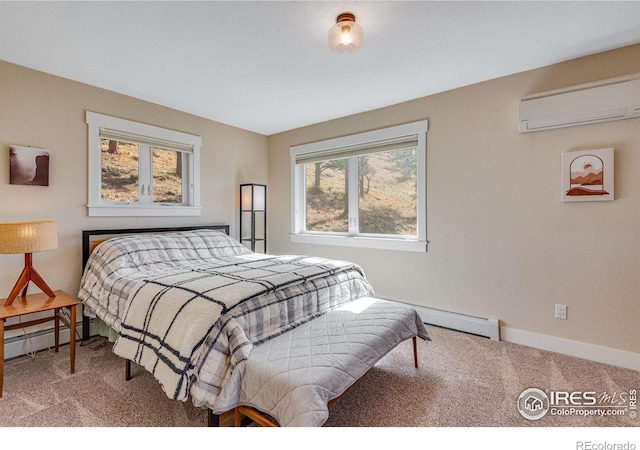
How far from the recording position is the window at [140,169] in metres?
2.84

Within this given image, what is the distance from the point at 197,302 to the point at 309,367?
0.70 metres

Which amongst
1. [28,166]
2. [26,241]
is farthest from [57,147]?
[26,241]

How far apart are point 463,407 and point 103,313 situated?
8.24 feet

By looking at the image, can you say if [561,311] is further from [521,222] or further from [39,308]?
[39,308]

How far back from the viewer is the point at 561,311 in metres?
2.45

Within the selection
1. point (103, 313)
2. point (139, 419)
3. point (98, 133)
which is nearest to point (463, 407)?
point (139, 419)

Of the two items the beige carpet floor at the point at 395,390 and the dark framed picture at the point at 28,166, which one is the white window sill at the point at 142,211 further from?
the beige carpet floor at the point at 395,390

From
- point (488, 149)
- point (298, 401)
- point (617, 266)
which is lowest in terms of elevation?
point (298, 401)

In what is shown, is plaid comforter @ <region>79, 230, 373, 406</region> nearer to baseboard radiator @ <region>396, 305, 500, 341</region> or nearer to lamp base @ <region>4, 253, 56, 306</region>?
lamp base @ <region>4, 253, 56, 306</region>

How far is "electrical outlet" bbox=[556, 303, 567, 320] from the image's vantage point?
7.99 ft

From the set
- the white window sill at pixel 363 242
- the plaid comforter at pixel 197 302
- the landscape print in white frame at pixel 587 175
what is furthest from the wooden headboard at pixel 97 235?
the landscape print in white frame at pixel 587 175

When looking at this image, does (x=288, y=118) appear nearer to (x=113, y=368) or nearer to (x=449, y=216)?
(x=449, y=216)

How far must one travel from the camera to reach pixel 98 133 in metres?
2.83

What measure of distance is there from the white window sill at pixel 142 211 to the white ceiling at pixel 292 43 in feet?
3.58
